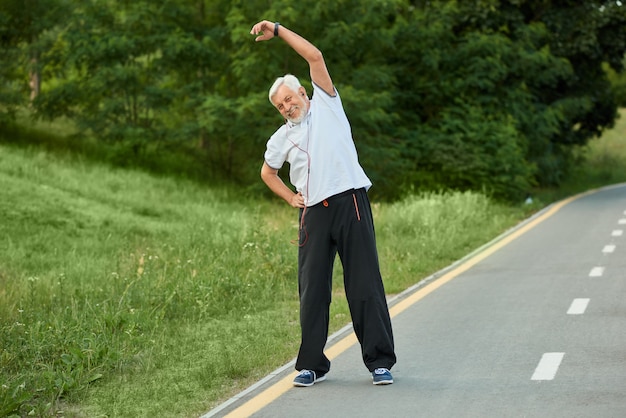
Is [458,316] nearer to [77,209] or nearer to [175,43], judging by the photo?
[77,209]

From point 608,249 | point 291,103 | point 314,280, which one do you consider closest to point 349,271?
point 314,280

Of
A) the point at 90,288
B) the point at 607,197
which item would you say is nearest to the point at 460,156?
the point at 607,197

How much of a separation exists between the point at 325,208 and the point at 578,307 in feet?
13.8

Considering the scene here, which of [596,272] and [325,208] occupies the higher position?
[325,208]

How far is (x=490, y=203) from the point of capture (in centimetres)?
2530

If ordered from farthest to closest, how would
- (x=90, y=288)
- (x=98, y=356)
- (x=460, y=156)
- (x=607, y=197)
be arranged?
1. (x=607, y=197)
2. (x=460, y=156)
3. (x=90, y=288)
4. (x=98, y=356)

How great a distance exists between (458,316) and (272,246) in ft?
11.9

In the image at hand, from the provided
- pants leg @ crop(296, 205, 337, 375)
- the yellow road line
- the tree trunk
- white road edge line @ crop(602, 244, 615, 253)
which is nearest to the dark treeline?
the tree trunk

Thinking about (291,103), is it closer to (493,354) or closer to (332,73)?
(493,354)

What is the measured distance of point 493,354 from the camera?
844 cm

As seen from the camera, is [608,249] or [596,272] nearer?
[596,272]

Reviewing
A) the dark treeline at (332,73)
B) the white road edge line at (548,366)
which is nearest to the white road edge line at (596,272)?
the white road edge line at (548,366)

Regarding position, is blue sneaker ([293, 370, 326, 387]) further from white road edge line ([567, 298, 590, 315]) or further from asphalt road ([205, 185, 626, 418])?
white road edge line ([567, 298, 590, 315])

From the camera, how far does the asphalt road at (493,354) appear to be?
22.4 feet
